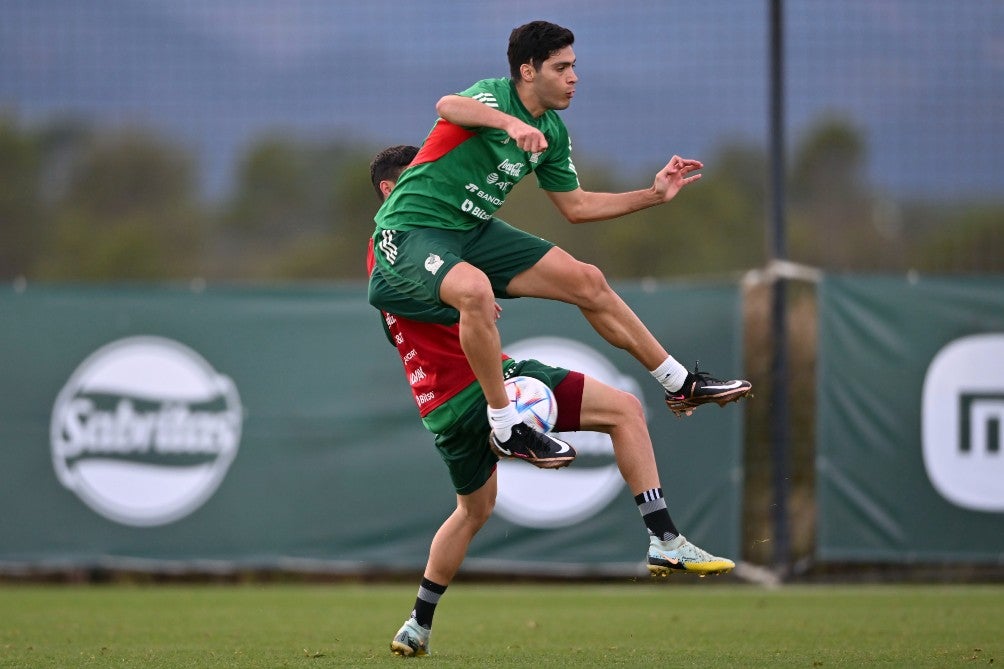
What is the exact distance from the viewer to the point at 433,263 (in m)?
6.04

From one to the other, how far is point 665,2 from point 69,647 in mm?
12902

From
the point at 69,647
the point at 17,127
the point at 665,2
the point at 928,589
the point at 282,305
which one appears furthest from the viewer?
the point at 17,127

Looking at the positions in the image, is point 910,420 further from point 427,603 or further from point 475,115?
point 475,115

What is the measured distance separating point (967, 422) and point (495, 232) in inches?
204

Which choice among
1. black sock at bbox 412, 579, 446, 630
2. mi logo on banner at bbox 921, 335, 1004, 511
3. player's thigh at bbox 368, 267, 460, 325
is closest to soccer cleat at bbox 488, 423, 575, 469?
player's thigh at bbox 368, 267, 460, 325

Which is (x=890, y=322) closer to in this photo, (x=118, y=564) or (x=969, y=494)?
(x=969, y=494)

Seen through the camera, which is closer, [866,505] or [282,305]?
[866,505]

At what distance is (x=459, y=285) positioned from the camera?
19.4 ft

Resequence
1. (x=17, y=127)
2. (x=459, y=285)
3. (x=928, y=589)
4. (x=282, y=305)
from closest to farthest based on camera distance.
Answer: (x=459, y=285)
(x=928, y=589)
(x=282, y=305)
(x=17, y=127)

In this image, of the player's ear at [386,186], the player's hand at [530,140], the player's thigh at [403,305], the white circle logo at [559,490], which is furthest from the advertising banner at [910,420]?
the player's hand at [530,140]

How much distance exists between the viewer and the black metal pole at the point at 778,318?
422 inches

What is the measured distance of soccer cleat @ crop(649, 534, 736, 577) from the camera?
6.01 m

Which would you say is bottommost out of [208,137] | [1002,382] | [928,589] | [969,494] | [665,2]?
[928,589]

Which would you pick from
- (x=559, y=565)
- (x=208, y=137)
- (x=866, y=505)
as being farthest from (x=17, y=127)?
(x=866, y=505)
